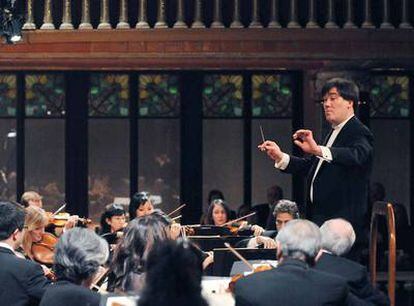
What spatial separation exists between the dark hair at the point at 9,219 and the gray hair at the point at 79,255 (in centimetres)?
90

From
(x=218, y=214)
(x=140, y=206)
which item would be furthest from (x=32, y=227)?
(x=218, y=214)

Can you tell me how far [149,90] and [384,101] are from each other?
8.01 feet

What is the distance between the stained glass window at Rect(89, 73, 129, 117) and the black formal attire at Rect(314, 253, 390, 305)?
310 inches

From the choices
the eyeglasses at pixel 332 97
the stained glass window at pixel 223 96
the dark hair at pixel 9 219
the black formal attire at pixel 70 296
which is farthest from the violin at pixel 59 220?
the black formal attire at pixel 70 296

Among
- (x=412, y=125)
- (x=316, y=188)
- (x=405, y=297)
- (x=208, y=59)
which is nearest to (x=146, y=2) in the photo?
(x=208, y=59)

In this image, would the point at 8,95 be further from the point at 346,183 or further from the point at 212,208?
the point at 346,183

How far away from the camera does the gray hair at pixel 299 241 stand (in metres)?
6.82

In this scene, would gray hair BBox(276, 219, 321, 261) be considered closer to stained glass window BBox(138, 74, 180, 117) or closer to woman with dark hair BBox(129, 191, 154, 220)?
woman with dark hair BBox(129, 191, 154, 220)

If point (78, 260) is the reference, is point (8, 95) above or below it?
above

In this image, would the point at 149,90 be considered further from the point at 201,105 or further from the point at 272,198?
the point at 272,198

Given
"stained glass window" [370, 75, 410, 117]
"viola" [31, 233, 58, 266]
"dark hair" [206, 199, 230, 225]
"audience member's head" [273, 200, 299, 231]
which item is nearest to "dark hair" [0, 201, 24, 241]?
"viola" [31, 233, 58, 266]

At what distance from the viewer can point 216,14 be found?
1433 centimetres

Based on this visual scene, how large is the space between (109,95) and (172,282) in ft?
35.2

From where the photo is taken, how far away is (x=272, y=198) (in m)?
14.5
